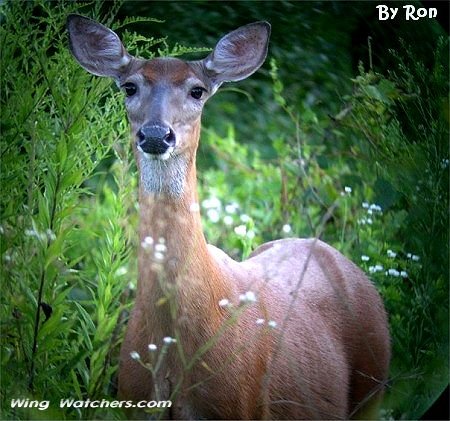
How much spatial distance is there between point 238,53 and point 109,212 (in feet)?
3.61

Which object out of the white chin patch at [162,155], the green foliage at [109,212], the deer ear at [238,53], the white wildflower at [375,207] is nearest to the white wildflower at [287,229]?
the green foliage at [109,212]

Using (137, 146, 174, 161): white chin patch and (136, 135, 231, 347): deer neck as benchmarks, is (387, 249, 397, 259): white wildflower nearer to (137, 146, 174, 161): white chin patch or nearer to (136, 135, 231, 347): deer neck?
(136, 135, 231, 347): deer neck

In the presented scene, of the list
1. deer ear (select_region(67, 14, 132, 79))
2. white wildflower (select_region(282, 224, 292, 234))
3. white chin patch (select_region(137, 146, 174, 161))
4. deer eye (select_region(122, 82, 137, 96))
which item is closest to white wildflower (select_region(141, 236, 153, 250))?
white chin patch (select_region(137, 146, 174, 161))

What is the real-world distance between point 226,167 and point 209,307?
4043mm

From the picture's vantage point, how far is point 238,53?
539cm

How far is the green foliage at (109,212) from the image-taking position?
5.04m

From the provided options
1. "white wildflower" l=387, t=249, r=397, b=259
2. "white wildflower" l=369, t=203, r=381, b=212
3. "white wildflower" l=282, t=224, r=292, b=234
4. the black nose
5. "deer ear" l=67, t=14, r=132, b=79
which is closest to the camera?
the black nose

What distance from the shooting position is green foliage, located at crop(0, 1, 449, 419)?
198 inches

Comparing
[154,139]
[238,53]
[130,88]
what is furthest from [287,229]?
[154,139]

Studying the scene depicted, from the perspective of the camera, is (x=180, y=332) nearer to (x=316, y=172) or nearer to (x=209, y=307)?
(x=209, y=307)

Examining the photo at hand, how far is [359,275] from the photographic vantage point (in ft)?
20.0

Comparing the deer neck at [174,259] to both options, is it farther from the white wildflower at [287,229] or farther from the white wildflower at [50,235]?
the white wildflower at [287,229]

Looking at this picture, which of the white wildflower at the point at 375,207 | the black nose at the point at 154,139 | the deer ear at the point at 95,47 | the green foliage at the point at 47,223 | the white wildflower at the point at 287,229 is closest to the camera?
the black nose at the point at 154,139

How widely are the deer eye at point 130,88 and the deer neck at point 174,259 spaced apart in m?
0.36
